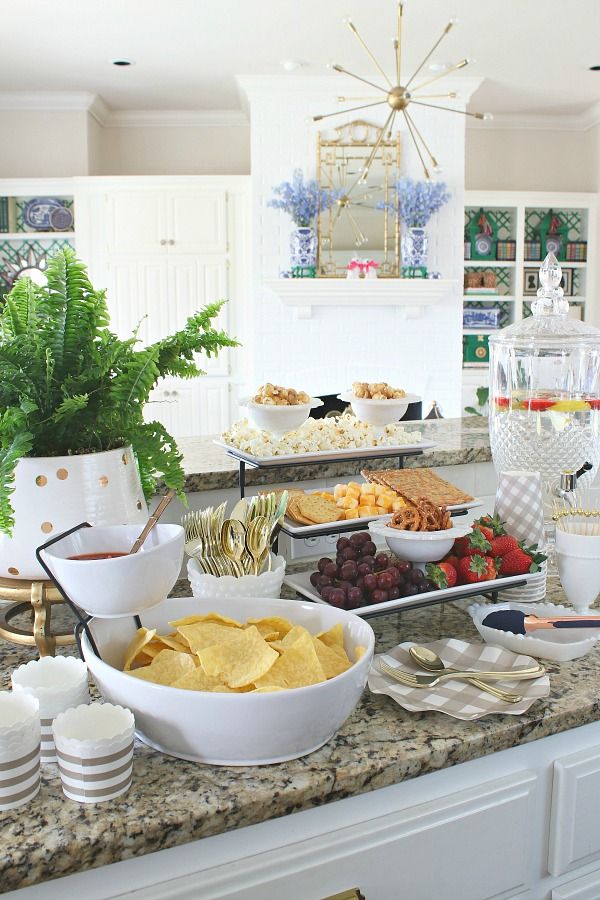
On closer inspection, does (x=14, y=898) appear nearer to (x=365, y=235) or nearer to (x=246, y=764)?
(x=246, y=764)

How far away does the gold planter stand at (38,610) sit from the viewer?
3.68ft

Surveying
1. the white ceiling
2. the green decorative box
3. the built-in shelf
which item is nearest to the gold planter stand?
the white ceiling

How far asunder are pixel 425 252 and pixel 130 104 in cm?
258

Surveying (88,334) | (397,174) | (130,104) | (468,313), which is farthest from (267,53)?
(88,334)

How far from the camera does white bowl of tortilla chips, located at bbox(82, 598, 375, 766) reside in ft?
2.61

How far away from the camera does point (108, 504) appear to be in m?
1.14

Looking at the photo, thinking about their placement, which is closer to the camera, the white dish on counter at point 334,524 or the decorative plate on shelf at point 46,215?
the white dish on counter at point 334,524

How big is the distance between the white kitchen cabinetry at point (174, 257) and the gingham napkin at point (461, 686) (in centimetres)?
490

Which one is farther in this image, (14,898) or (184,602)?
(184,602)

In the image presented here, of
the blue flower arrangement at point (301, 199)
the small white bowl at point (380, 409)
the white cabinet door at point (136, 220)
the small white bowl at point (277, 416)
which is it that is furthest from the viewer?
the white cabinet door at point (136, 220)

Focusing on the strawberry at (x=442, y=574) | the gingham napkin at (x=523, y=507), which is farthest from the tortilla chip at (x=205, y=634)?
the gingham napkin at (x=523, y=507)

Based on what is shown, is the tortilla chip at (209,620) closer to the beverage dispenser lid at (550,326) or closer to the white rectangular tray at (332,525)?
the white rectangular tray at (332,525)

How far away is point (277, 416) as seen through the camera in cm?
187

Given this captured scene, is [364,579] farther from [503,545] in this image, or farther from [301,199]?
[301,199]
